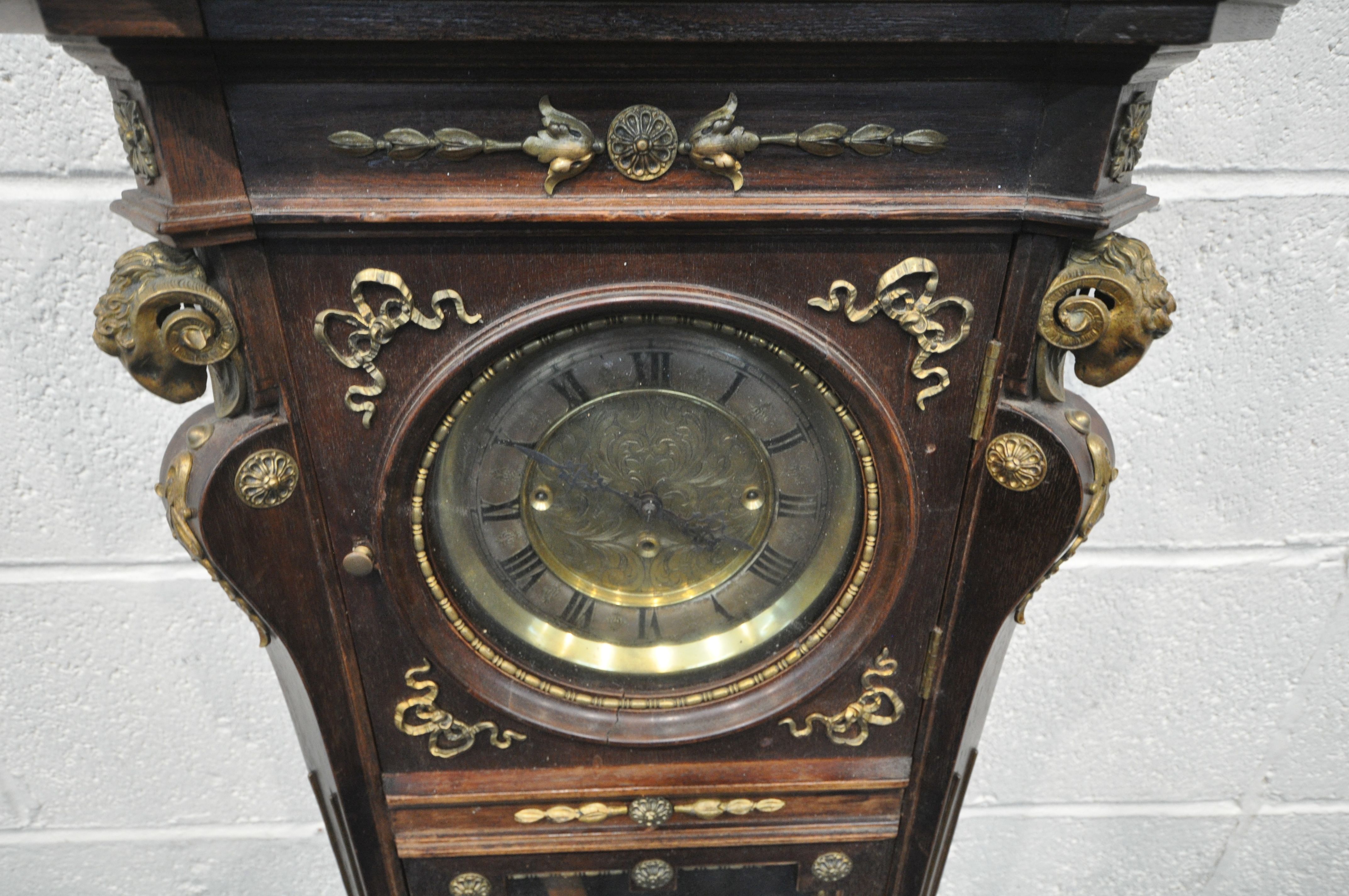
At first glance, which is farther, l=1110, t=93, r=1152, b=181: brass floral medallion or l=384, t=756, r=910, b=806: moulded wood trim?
l=384, t=756, r=910, b=806: moulded wood trim

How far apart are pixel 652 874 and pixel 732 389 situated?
0.43m

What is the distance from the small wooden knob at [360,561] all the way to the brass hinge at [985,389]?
1.39 feet

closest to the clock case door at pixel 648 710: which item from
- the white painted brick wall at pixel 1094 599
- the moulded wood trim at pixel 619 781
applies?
the moulded wood trim at pixel 619 781

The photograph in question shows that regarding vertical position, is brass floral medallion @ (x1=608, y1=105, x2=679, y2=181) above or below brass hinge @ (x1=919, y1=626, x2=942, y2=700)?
above

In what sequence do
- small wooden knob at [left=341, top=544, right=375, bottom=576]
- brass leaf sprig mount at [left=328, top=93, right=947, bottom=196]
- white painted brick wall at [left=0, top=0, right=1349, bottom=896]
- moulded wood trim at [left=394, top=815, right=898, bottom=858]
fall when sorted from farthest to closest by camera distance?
white painted brick wall at [left=0, top=0, right=1349, bottom=896] < moulded wood trim at [left=394, top=815, right=898, bottom=858] < small wooden knob at [left=341, top=544, right=375, bottom=576] < brass leaf sprig mount at [left=328, top=93, right=947, bottom=196]

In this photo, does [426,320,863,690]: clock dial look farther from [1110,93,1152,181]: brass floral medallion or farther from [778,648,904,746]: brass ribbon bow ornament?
[1110,93,1152,181]: brass floral medallion

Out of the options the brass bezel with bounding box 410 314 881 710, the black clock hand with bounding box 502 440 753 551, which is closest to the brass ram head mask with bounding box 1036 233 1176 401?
the brass bezel with bounding box 410 314 881 710

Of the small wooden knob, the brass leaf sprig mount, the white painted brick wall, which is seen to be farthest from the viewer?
the white painted brick wall

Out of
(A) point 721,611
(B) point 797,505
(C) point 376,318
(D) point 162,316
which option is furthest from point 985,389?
(D) point 162,316

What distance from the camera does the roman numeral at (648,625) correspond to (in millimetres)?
704

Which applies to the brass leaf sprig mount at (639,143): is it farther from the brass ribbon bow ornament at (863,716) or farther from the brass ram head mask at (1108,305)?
the brass ribbon bow ornament at (863,716)

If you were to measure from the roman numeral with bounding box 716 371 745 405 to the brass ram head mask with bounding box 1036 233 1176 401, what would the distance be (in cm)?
19

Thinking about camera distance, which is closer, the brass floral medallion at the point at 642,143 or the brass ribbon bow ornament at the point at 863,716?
the brass floral medallion at the point at 642,143

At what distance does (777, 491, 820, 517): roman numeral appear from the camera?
0.67 meters
